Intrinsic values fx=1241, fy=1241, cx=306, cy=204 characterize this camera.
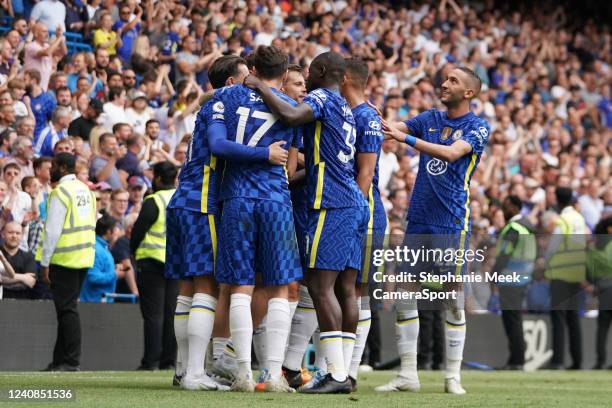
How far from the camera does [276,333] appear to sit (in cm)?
857

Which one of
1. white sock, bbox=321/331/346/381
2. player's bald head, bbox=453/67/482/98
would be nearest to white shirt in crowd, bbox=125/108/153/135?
player's bald head, bbox=453/67/482/98

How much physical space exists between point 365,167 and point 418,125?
1.23 m

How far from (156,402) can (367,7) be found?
17717 millimetres

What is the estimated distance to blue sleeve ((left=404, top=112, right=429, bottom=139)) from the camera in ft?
33.1

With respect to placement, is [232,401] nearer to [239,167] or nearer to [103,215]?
[239,167]

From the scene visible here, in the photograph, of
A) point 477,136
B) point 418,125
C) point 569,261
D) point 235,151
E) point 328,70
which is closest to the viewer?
point 235,151

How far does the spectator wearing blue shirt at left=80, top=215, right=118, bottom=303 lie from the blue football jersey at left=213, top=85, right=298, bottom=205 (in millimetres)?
4971

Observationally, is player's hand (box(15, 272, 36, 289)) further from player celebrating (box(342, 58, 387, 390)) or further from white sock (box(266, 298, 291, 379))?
white sock (box(266, 298, 291, 379))

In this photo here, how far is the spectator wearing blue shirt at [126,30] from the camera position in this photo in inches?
684

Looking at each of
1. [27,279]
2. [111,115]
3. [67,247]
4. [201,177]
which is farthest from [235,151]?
[111,115]

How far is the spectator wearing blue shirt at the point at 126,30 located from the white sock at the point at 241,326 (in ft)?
31.4

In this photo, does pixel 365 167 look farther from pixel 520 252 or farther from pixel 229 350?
pixel 520 252

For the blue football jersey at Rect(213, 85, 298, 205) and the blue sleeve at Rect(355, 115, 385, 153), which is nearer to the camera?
the blue football jersey at Rect(213, 85, 298, 205)

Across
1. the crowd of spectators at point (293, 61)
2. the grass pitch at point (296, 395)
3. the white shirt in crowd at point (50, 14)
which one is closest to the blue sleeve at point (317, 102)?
the grass pitch at point (296, 395)
